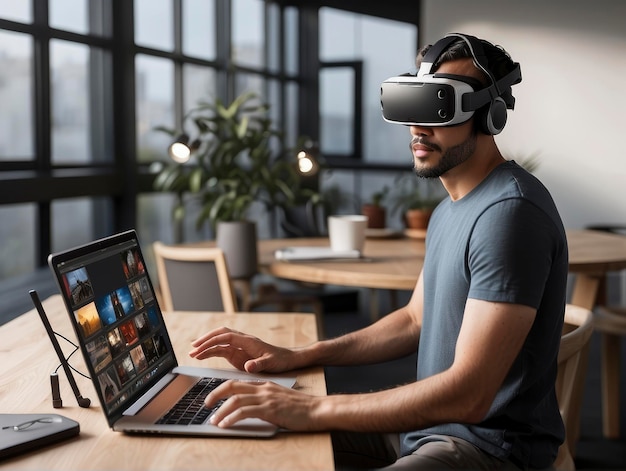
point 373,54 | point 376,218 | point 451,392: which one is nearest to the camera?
point 451,392

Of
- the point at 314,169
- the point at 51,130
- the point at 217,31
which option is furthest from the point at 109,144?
the point at 314,169

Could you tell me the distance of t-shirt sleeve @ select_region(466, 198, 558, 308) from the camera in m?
1.49

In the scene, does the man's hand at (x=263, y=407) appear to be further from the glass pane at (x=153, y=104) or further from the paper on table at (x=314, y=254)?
the glass pane at (x=153, y=104)

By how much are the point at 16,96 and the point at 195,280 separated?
1734 mm

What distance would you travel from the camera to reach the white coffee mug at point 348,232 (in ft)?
11.1

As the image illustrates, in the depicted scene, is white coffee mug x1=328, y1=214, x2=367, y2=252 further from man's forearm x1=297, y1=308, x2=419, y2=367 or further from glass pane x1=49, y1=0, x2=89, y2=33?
glass pane x1=49, y1=0, x2=89, y2=33

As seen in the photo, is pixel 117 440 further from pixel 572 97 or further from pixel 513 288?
pixel 572 97

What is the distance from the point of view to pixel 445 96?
1676 mm

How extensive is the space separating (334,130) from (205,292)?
5474 mm

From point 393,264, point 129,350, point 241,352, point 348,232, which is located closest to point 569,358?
point 241,352

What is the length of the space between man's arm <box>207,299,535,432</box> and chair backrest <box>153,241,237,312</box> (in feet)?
5.24

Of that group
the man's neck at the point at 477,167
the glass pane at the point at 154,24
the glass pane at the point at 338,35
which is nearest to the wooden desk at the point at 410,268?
the man's neck at the point at 477,167

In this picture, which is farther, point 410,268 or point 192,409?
point 410,268

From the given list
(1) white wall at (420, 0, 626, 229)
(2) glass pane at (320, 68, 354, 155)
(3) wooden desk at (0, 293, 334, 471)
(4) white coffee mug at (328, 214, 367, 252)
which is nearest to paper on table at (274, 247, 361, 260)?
(4) white coffee mug at (328, 214, 367, 252)
